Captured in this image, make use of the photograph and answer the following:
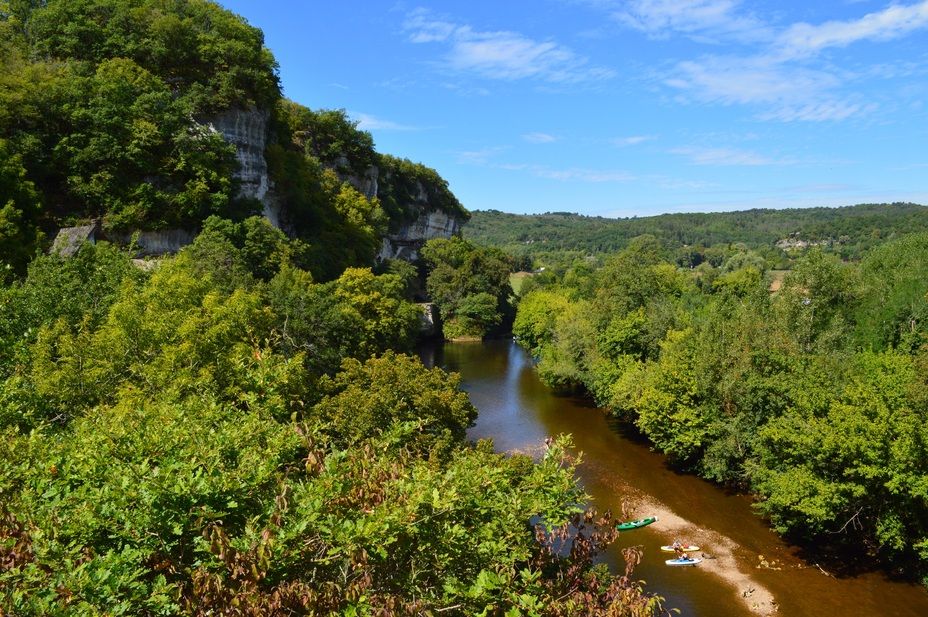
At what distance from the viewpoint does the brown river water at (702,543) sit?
1647 cm

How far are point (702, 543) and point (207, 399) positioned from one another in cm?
1783

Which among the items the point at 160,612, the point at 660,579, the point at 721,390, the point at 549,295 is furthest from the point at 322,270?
the point at 160,612

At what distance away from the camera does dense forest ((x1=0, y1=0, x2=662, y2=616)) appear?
5.09 m

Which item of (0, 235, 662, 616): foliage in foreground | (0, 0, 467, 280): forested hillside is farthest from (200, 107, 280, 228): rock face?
(0, 235, 662, 616): foliage in foreground

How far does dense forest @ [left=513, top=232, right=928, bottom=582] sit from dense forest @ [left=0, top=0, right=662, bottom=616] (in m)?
7.36

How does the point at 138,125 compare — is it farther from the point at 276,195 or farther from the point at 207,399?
the point at 207,399

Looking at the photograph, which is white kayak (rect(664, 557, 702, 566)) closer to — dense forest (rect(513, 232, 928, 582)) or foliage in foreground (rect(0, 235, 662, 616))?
dense forest (rect(513, 232, 928, 582))

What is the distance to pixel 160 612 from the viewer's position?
181 inches

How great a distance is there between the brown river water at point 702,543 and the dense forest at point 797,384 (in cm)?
104

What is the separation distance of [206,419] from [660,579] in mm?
15743

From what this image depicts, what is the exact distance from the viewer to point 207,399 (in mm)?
9688

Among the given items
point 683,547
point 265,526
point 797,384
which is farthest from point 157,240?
point 797,384

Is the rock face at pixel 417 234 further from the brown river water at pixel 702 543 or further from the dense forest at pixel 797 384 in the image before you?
the brown river water at pixel 702 543

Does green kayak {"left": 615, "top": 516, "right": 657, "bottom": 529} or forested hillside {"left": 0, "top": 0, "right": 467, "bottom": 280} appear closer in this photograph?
green kayak {"left": 615, "top": 516, "right": 657, "bottom": 529}
